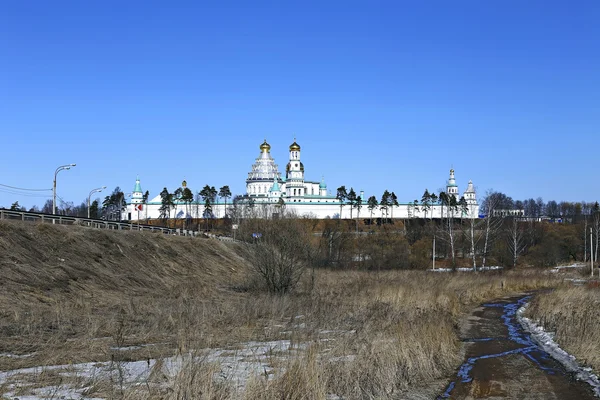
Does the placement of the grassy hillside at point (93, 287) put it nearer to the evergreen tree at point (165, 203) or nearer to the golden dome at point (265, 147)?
the evergreen tree at point (165, 203)

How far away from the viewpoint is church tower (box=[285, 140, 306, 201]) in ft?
569

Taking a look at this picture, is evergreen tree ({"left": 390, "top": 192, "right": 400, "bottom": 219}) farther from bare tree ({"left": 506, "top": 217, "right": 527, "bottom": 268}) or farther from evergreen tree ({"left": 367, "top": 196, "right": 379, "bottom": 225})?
bare tree ({"left": 506, "top": 217, "right": 527, "bottom": 268})

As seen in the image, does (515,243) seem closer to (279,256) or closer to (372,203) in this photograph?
(279,256)

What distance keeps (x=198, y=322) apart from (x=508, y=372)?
7602mm

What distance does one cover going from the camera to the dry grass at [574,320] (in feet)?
52.0

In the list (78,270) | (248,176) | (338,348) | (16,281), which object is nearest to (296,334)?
(338,348)

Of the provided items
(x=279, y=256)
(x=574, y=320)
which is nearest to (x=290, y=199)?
(x=279, y=256)

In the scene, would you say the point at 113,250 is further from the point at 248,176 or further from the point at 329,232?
the point at 248,176

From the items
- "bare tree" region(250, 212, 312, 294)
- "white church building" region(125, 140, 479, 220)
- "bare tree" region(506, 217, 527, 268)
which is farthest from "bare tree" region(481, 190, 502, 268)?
"white church building" region(125, 140, 479, 220)

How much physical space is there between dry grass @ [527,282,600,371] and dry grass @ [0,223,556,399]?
2.84 metres

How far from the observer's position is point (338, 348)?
13.8m

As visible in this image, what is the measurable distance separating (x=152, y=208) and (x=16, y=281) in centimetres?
13907

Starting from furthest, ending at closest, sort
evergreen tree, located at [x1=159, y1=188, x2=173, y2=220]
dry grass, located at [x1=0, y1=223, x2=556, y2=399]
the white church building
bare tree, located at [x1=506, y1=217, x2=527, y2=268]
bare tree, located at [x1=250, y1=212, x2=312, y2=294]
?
the white church building → evergreen tree, located at [x1=159, y1=188, x2=173, y2=220] → bare tree, located at [x1=506, y1=217, x2=527, y2=268] → bare tree, located at [x1=250, y1=212, x2=312, y2=294] → dry grass, located at [x1=0, y1=223, x2=556, y2=399]

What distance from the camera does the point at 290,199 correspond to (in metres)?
164
